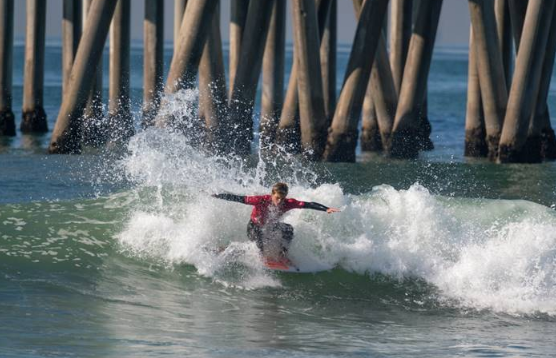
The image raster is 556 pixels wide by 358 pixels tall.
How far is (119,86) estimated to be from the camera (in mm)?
25500

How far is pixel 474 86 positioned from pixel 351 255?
9706 mm

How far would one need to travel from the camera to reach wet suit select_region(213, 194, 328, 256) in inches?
520

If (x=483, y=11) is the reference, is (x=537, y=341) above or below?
below

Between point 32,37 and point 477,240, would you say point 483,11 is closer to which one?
point 477,240

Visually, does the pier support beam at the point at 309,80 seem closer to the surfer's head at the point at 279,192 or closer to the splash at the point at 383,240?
the splash at the point at 383,240

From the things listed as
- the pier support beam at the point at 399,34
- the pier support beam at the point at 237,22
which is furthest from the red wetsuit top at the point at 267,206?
the pier support beam at the point at 399,34

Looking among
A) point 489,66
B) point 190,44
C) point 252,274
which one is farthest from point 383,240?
point 489,66

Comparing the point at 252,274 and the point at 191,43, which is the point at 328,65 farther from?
the point at 252,274

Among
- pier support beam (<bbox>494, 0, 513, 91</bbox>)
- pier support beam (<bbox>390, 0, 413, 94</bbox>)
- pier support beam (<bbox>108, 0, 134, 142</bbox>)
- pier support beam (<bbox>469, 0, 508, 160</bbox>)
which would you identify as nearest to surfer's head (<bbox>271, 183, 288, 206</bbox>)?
pier support beam (<bbox>469, 0, 508, 160</bbox>)

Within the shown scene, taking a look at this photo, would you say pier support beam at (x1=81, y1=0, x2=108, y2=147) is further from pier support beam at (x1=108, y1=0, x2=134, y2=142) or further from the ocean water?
the ocean water

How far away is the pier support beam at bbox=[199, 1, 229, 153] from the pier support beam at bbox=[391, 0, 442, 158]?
299 centimetres

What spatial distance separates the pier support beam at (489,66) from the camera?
2055 centimetres

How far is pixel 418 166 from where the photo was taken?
22.0 metres

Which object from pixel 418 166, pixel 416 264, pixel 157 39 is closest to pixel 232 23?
pixel 157 39
